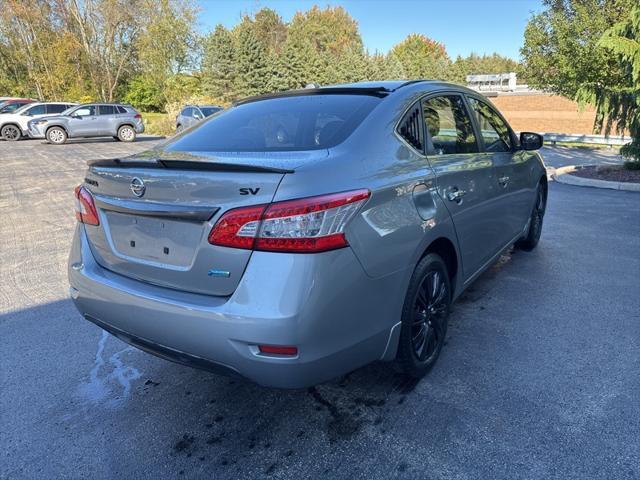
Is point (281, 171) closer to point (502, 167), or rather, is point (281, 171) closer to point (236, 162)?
point (236, 162)

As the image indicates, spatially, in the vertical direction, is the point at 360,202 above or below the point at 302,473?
above

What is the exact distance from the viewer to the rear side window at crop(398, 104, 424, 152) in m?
2.62

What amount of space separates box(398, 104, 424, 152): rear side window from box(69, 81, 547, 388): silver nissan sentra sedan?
13mm

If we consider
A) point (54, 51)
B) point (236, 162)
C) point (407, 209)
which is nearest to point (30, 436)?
point (236, 162)

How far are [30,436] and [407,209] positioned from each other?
2.25 metres

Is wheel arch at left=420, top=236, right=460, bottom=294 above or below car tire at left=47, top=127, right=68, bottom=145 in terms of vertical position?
below

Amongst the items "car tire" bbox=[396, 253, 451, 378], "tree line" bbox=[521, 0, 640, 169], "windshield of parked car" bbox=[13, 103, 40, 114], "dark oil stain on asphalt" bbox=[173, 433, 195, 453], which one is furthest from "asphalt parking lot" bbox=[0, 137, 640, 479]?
"windshield of parked car" bbox=[13, 103, 40, 114]

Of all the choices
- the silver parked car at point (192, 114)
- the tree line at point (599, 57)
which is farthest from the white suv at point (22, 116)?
the tree line at point (599, 57)

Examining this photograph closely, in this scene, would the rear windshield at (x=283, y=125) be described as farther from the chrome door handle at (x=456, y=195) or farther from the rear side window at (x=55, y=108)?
the rear side window at (x=55, y=108)

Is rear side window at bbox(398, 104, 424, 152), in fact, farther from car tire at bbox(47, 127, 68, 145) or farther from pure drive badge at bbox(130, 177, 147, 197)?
car tire at bbox(47, 127, 68, 145)

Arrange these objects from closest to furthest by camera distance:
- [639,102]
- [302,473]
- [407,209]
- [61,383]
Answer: [302,473] < [407,209] < [61,383] < [639,102]

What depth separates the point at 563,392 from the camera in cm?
263

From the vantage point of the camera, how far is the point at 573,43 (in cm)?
1122

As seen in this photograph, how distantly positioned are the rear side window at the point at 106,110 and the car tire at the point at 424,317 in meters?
22.0
